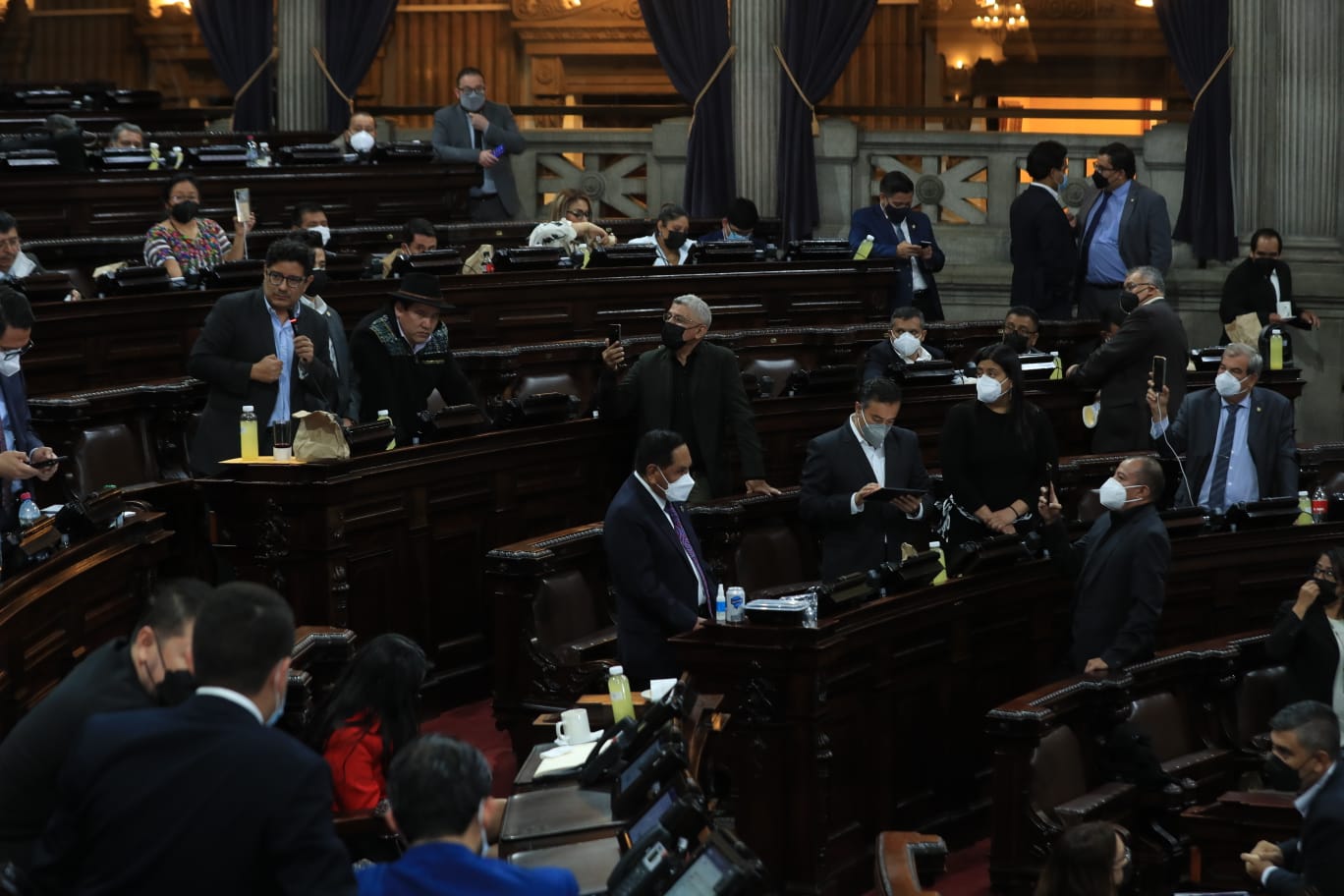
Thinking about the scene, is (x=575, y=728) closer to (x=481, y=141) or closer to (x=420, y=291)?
(x=420, y=291)

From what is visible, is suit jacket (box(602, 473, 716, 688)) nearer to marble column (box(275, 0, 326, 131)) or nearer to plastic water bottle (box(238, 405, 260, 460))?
plastic water bottle (box(238, 405, 260, 460))

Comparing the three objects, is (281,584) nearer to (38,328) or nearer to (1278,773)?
(38,328)

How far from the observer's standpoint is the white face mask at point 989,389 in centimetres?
705

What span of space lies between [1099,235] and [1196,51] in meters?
2.09

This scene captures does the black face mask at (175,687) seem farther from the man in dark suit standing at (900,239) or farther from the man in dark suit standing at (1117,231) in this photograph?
the man in dark suit standing at (1117,231)

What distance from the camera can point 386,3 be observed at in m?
13.8

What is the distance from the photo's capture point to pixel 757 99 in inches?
505

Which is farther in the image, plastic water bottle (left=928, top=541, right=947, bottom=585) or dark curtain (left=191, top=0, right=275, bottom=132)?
dark curtain (left=191, top=0, right=275, bottom=132)

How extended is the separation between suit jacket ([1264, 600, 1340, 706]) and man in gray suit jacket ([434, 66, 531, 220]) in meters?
6.63

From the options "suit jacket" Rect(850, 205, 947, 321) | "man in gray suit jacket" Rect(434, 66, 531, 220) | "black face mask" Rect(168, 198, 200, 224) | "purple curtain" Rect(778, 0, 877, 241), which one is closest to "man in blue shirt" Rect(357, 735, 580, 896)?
"black face mask" Rect(168, 198, 200, 224)

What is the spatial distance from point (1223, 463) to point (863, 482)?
1.99 m

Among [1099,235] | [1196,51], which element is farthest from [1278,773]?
[1196,51]

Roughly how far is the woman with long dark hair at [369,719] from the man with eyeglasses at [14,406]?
1.57m

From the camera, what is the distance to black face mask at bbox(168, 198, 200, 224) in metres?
8.74
